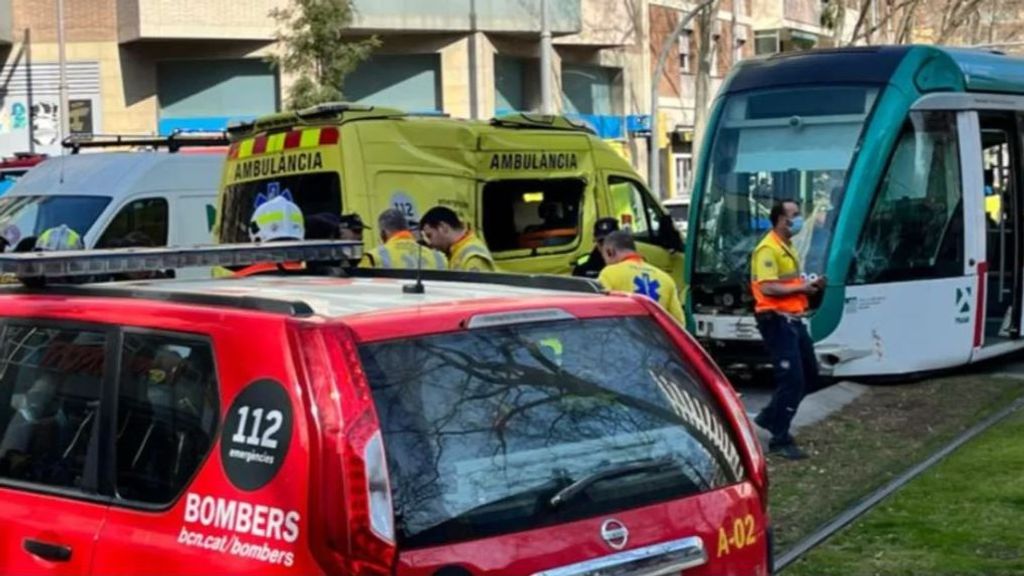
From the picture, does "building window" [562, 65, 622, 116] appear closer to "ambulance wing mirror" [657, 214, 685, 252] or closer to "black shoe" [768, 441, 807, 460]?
"ambulance wing mirror" [657, 214, 685, 252]

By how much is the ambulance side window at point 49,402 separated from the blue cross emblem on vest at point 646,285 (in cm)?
472

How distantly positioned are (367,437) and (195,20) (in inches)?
1227

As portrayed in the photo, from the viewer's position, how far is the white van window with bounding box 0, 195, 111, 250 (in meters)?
14.9

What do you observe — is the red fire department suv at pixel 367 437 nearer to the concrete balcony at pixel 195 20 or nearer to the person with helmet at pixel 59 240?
the person with helmet at pixel 59 240

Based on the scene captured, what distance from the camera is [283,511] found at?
3615 mm

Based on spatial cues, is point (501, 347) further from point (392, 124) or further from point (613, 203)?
point (613, 203)

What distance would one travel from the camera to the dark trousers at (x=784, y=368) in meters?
10.3

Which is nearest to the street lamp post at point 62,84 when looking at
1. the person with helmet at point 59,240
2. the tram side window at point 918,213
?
the person with helmet at point 59,240

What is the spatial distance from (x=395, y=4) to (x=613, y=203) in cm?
2109

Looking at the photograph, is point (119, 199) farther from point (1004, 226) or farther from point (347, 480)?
point (347, 480)

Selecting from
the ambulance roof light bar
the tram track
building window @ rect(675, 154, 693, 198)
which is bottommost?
the tram track

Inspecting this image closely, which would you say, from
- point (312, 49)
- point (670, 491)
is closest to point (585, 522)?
point (670, 491)

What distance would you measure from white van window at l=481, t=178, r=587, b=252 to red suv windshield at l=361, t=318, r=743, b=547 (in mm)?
9886

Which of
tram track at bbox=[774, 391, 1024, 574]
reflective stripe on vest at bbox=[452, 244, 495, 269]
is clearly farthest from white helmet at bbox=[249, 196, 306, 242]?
tram track at bbox=[774, 391, 1024, 574]
